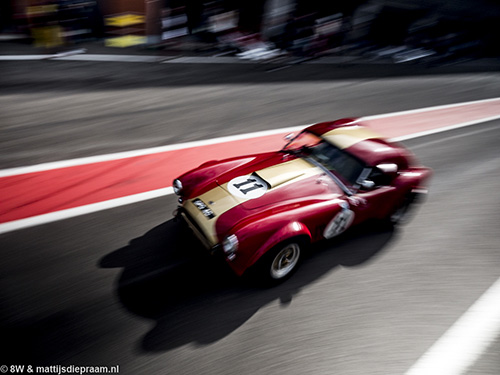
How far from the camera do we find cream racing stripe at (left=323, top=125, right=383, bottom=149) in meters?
4.72

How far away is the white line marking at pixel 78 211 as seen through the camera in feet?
15.8

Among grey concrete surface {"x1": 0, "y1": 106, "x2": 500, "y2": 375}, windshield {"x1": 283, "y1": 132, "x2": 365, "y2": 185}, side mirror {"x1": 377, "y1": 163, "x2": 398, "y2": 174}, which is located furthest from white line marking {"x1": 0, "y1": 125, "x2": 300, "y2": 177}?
side mirror {"x1": 377, "y1": 163, "x2": 398, "y2": 174}

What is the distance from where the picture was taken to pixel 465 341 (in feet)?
12.2

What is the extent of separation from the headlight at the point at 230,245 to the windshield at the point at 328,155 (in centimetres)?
165

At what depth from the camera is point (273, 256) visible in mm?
3797

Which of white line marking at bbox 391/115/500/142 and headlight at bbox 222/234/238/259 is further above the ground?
headlight at bbox 222/234/238/259

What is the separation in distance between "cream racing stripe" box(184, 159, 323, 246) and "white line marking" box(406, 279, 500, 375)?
88.7 inches

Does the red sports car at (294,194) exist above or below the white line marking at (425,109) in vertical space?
above

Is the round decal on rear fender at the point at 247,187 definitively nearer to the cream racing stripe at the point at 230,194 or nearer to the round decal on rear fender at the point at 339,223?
the cream racing stripe at the point at 230,194

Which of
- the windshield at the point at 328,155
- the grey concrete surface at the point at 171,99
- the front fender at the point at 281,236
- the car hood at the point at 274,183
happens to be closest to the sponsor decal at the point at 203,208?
the car hood at the point at 274,183

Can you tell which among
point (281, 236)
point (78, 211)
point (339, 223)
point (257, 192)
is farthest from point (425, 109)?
point (78, 211)

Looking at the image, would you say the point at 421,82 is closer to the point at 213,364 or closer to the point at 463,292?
the point at 463,292

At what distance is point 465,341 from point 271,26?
47.5 feet

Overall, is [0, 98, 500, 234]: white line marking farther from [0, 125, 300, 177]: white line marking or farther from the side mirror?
the side mirror
